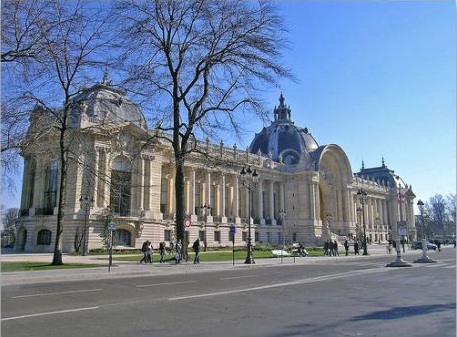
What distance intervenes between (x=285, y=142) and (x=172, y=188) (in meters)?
40.1

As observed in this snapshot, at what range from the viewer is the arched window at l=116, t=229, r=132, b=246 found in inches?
2237

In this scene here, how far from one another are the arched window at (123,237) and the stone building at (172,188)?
131 millimetres

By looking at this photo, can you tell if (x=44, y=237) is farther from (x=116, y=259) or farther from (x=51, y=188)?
(x=116, y=259)

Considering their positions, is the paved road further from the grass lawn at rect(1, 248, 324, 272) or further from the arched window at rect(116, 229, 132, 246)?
the arched window at rect(116, 229, 132, 246)

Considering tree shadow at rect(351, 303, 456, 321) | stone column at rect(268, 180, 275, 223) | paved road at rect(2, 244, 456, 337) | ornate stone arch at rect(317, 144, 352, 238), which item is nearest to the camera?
paved road at rect(2, 244, 456, 337)

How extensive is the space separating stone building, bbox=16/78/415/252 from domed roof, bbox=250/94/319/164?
0.26 metres

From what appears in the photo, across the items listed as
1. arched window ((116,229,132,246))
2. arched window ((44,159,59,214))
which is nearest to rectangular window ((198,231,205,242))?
arched window ((116,229,132,246))

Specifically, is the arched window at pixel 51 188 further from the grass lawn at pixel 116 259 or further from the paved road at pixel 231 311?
the paved road at pixel 231 311

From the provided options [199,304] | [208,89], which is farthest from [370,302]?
[208,89]

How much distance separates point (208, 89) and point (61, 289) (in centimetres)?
2064

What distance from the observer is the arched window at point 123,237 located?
56.8m

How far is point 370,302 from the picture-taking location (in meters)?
12.3

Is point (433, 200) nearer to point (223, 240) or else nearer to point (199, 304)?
point (223, 240)

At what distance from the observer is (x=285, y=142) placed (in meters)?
103
